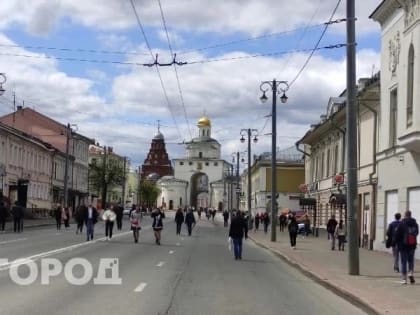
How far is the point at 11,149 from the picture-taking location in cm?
6462

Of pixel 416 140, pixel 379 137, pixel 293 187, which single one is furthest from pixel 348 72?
pixel 293 187

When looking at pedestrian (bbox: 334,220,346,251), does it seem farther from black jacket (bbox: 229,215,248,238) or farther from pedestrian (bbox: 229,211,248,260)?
pedestrian (bbox: 229,211,248,260)

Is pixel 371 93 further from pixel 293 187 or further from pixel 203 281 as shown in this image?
pixel 293 187

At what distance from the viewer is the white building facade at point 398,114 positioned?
82.3 ft

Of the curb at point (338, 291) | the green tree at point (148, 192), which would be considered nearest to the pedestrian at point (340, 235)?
the curb at point (338, 291)

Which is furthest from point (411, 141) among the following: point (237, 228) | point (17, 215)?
point (17, 215)

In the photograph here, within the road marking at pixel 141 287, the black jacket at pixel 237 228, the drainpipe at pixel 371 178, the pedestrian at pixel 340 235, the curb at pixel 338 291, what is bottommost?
the curb at pixel 338 291

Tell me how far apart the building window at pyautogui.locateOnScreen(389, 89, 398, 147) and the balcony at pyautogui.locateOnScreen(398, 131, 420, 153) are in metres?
3.22

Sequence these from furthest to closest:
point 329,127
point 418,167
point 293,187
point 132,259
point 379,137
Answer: point 293,187, point 329,127, point 379,137, point 418,167, point 132,259

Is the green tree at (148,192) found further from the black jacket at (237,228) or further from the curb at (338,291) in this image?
the curb at (338,291)

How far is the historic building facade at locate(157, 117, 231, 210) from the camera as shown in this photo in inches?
6555

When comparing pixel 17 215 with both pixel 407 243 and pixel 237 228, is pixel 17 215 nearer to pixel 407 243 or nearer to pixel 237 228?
pixel 237 228

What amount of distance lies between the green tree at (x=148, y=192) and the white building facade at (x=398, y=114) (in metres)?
122

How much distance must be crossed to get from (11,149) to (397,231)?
170ft
